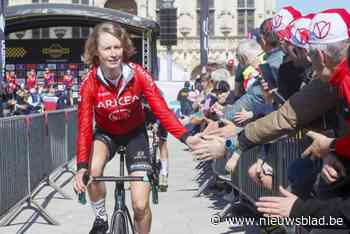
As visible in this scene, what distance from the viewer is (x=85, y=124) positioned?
589 cm

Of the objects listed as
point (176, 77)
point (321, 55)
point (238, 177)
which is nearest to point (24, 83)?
point (176, 77)

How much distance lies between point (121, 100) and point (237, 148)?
1629mm

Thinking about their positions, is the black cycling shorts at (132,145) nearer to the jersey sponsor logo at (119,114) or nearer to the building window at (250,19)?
the jersey sponsor logo at (119,114)

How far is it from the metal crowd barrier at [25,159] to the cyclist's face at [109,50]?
8.24 feet

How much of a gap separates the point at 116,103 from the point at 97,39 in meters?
0.58

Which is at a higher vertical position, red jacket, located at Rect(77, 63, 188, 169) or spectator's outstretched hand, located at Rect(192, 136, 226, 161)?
red jacket, located at Rect(77, 63, 188, 169)

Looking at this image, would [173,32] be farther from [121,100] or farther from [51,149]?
[121,100]

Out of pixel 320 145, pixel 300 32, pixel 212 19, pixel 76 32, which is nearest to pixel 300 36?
pixel 300 32

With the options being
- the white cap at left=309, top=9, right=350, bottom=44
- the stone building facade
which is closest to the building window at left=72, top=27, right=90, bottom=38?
the stone building facade

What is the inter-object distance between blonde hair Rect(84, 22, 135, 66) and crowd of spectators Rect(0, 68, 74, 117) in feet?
40.3

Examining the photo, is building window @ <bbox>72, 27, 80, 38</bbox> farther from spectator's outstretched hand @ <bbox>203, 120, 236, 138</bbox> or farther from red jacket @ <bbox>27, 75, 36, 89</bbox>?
spectator's outstretched hand @ <bbox>203, 120, 236, 138</bbox>

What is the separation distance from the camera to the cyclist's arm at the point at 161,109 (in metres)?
5.76

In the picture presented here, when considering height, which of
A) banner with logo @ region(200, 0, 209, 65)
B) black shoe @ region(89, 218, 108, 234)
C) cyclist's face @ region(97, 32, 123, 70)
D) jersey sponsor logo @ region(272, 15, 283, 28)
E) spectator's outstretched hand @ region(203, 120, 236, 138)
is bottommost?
black shoe @ region(89, 218, 108, 234)

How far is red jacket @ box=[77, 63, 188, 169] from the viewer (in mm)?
5879
